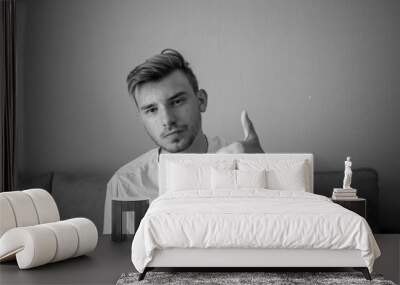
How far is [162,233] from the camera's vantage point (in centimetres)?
434

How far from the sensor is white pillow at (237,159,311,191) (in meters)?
6.09

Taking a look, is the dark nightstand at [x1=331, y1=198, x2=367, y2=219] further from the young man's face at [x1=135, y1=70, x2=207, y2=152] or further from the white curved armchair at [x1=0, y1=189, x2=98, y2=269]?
the white curved armchair at [x1=0, y1=189, x2=98, y2=269]

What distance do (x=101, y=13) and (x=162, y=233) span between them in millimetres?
3225

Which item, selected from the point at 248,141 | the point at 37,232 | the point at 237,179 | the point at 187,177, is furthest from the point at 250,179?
the point at 37,232

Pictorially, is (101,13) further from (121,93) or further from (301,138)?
(301,138)

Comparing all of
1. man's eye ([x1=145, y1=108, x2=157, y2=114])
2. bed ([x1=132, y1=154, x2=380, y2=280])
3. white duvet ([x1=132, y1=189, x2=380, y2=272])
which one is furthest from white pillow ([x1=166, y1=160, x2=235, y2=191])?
white duvet ([x1=132, y1=189, x2=380, y2=272])

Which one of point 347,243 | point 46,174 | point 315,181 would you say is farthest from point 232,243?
point 46,174

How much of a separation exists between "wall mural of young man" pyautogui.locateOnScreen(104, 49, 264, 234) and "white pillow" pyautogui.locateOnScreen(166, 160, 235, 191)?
44cm

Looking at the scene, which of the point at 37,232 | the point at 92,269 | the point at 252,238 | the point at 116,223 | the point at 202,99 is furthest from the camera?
the point at 202,99

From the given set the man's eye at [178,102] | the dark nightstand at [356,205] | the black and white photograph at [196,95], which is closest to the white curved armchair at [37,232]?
the black and white photograph at [196,95]

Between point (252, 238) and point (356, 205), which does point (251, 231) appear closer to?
point (252, 238)

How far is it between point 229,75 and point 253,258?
2788mm

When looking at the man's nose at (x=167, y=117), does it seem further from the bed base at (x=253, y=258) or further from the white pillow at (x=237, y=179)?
the bed base at (x=253, y=258)

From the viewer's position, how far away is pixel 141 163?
6754 mm
